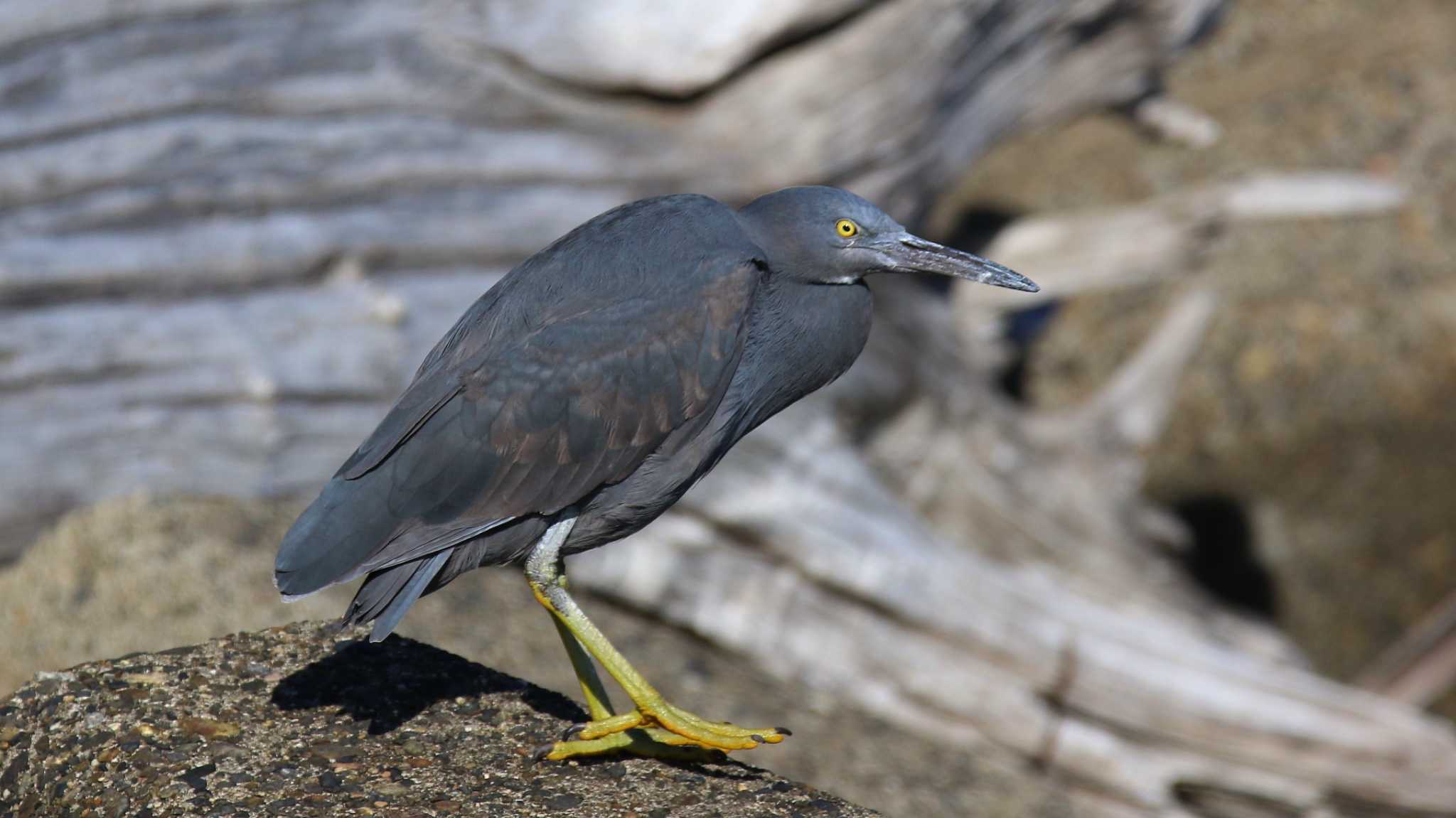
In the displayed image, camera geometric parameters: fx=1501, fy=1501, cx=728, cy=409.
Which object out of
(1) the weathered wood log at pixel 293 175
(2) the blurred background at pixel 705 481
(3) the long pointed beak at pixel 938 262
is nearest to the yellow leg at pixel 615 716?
(3) the long pointed beak at pixel 938 262

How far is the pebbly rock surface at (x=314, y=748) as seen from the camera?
2.95m

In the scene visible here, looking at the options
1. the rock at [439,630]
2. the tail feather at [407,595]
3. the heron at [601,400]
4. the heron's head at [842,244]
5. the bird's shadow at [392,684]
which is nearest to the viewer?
the tail feather at [407,595]

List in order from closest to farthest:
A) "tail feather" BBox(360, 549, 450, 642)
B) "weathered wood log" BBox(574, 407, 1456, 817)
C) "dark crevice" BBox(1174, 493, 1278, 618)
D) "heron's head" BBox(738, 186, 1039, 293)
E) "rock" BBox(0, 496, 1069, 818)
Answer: "tail feather" BBox(360, 549, 450, 642)
"heron's head" BBox(738, 186, 1039, 293)
"rock" BBox(0, 496, 1069, 818)
"weathered wood log" BBox(574, 407, 1456, 817)
"dark crevice" BBox(1174, 493, 1278, 618)

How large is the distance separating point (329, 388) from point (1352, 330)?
6.07 metres

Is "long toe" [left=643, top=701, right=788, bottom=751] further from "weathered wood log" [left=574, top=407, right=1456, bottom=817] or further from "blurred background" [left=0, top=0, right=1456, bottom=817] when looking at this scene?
"weathered wood log" [left=574, top=407, right=1456, bottom=817]

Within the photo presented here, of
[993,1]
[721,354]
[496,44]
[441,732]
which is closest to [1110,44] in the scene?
[993,1]

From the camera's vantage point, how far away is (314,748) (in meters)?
3.10

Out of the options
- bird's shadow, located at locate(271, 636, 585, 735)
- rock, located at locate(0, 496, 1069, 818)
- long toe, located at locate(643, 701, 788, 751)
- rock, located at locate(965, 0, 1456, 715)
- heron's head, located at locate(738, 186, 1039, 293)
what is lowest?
rock, located at locate(0, 496, 1069, 818)

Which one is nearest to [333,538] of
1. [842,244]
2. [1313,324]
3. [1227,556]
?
[842,244]

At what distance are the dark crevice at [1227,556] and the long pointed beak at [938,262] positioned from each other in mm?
4786

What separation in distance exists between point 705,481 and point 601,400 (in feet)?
8.33

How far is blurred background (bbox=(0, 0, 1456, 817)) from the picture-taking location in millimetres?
5305

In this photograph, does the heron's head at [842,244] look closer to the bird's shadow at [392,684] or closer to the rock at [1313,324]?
the bird's shadow at [392,684]

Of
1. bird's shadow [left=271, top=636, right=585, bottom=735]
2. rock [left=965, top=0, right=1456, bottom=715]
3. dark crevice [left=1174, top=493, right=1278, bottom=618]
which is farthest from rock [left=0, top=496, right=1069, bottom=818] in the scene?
rock [left=965, top=0, right=1456, bottom=715]
